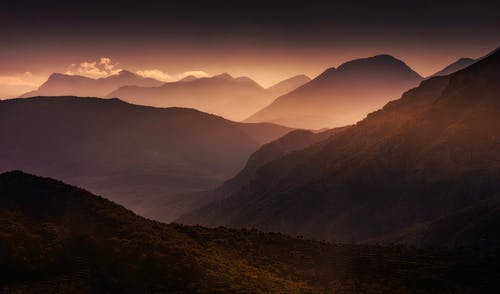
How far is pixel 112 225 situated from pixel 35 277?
35.5ft

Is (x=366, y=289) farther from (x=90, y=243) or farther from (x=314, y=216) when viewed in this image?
(x=314, y=216)

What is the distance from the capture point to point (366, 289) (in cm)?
4694

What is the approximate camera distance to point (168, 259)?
4488 cm

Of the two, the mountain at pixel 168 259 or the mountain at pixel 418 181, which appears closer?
the mountain at pixel 168 259

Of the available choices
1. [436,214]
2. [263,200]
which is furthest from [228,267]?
[263,200]

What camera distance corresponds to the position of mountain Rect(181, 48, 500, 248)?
10329cm

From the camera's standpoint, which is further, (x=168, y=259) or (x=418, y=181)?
(x=418, y=181)

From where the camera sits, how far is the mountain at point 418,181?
10329 cm

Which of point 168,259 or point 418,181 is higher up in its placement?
point 168,259

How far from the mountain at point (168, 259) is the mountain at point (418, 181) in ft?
120

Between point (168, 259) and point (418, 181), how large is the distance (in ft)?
317

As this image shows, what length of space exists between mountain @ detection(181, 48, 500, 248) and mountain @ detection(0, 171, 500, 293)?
3671 cm

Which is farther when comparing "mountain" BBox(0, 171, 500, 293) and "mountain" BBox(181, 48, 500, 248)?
"mountain" BBox(181, 48, 500, 248)

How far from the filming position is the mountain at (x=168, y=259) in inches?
1624
